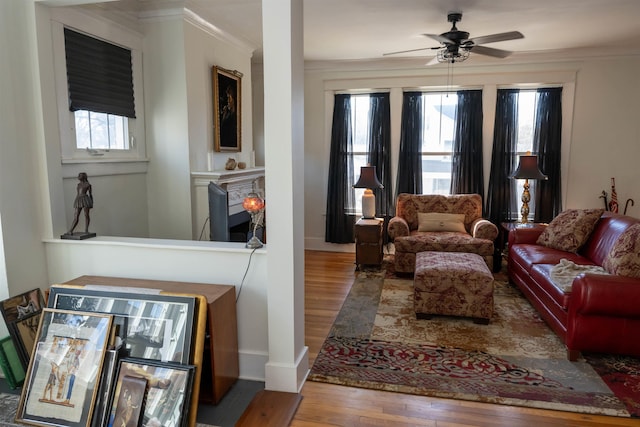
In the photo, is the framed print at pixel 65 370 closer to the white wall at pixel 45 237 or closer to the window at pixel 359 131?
the white wall at pixel 45 237

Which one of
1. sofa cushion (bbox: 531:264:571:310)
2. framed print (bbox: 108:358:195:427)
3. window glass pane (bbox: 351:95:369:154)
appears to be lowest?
framed print (bbox: 108:358:195:427)

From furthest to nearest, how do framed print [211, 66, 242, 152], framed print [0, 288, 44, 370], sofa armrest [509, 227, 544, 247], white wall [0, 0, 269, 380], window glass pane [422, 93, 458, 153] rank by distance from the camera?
window glass pane [422, 93, 458, 153]
sofa armrest [509, 227, 544, 247]
framed print [211, 66, 242, 152]
white wall [0, 0, 269, 380]
framed print [0, 288, 44, 370]

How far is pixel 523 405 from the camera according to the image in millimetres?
2457

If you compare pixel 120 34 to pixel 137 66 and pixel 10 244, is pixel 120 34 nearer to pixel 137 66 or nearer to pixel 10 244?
pixel 137 66

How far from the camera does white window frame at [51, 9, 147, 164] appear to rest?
3.02m

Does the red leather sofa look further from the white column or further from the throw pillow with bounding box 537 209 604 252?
the white column

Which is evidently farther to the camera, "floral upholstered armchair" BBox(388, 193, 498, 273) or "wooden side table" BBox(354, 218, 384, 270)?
"wooden side table" BBox(354, 218, 384, 270)

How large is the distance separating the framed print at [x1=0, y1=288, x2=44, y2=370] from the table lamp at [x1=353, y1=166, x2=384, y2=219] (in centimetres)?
365

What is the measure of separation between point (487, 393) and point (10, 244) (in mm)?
3018

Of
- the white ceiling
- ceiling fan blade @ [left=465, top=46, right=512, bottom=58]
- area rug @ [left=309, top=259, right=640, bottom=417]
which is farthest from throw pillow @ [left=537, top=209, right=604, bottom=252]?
the white ceiling

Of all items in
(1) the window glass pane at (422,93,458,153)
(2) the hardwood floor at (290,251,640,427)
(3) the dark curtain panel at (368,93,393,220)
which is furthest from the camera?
(3) the dark curtain panel at (368,93,393,220)

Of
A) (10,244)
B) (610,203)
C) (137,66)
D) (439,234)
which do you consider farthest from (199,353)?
(610,203)

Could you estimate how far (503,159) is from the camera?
5.62 m

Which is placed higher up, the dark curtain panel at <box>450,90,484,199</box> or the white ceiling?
the white ceiling
